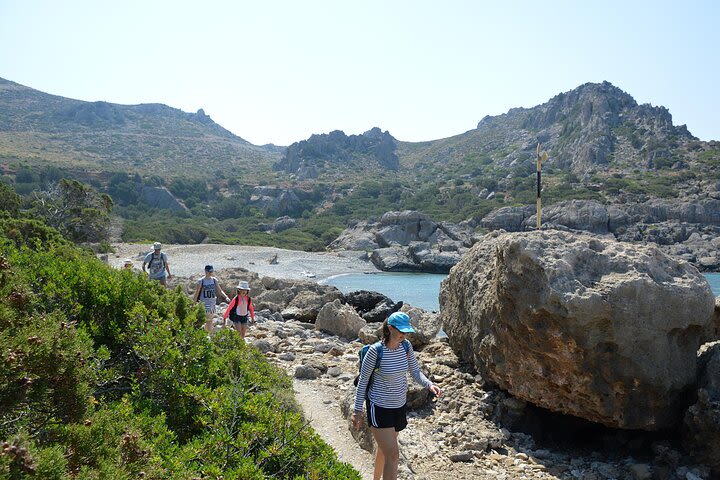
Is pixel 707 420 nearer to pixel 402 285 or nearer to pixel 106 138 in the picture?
pixel 402 285

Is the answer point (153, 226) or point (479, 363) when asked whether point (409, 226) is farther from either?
point (479, 363)

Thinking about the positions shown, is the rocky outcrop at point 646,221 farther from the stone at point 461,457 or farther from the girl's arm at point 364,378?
the girl's arm at point 364,378

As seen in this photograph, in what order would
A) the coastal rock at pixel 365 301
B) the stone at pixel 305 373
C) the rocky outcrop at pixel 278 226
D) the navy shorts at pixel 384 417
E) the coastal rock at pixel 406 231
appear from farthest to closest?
the rocky outcrop at pixel 278 226
the coastal rock at pixel 406 231
the coastal rock at pixel 365 301
the stone at pixel 305 373
the navy shorts at pixel 384 417

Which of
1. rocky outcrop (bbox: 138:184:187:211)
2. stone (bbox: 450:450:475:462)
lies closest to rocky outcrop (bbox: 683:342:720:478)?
stone (bbox: 450:450:475:462)

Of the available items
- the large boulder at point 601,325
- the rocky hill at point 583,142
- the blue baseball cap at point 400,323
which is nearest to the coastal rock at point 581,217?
the rocky hill at point 583,142

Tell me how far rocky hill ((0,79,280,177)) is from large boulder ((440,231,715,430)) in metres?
92.5

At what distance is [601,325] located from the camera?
7.07 metres

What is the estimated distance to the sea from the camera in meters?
Result: 33.5

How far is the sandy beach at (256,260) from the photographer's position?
1640 inches

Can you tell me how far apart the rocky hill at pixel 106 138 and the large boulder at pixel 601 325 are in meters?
92.5

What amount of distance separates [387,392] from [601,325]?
3.58 meters

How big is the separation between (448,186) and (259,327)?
95087 mm

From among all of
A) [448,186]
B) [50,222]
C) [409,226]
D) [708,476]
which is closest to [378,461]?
[708,476]

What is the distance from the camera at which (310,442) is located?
4.25 metres
